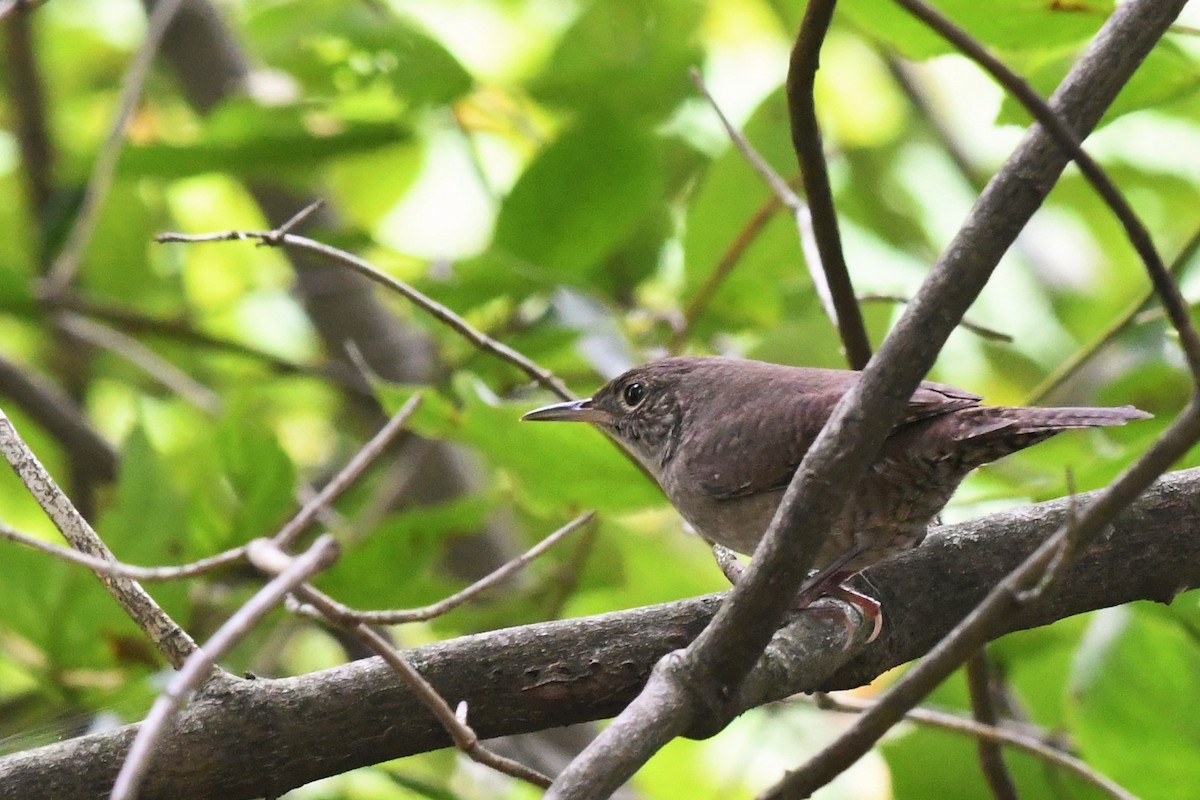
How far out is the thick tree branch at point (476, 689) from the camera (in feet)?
5.99

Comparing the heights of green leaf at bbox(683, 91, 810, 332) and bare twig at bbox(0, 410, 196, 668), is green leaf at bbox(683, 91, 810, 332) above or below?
above

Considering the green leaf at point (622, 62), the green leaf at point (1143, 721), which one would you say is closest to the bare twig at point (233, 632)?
the green leaf at point (1143, 721)

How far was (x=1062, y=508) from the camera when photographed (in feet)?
7.39

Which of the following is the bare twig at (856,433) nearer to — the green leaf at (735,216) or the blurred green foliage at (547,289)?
the blurred green foliage at (547,289)

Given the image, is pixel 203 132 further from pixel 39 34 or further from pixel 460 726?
pixel 460 726

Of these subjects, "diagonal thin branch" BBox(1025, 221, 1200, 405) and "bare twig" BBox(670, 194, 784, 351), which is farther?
"bare twig" BBox(670, 194, 784, 351)

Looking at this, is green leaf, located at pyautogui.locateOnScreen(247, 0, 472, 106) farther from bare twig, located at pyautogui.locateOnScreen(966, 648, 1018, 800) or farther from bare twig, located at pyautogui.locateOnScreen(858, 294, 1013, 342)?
bare twig, located at pyautogui.locateOnScreen(966, 648, 1018, 800)

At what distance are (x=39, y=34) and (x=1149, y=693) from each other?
14.6 ft

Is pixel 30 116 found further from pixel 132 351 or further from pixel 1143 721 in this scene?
pixel 1143 721

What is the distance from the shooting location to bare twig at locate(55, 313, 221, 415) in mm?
3785

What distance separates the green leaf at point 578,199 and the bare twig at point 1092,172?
1802 millimetres

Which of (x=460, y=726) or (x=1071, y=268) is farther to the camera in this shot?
(x=1071, y=268)

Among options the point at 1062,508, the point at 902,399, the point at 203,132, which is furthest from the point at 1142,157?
the point at 902,399

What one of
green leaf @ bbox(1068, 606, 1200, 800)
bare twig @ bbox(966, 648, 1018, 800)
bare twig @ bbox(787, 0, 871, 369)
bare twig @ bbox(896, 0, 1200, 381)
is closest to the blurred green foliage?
green leaf @ bbox(1068, 606, 1200, 800)
